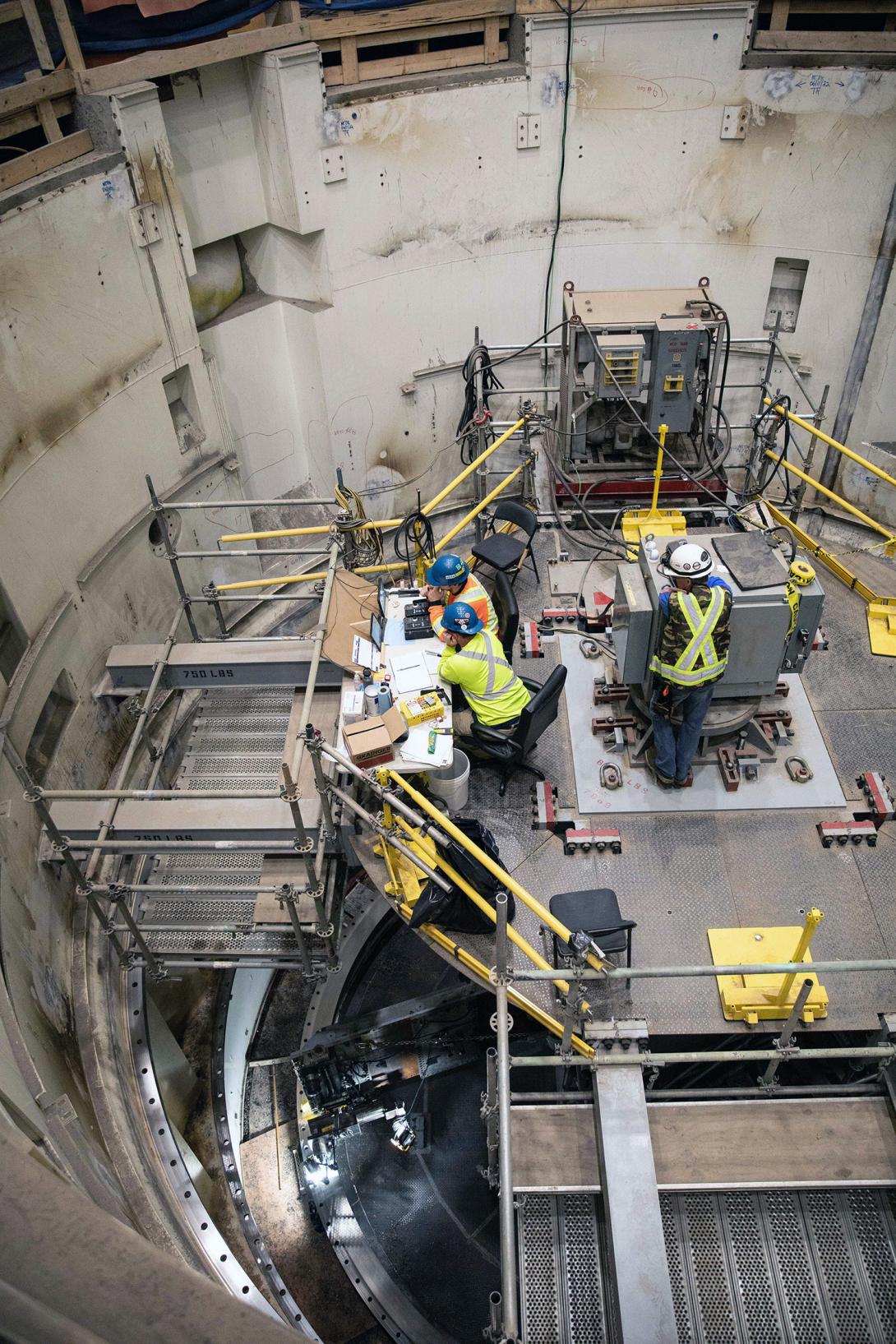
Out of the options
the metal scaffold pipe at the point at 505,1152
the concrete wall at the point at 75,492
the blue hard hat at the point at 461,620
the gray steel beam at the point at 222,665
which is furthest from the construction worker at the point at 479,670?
the concrete wall at the point at 75,492

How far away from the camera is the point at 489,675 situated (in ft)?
18.3

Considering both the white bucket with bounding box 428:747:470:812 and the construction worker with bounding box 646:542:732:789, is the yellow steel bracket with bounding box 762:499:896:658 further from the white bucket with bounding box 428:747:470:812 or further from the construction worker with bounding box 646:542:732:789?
the white bucket with bounding box 428:747:470:812

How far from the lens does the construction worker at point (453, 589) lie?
19.8 ft

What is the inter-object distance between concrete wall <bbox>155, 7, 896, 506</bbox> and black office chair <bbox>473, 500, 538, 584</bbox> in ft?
9.34

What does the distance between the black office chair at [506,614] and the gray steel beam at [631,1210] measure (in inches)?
121

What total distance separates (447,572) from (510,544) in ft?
4.81

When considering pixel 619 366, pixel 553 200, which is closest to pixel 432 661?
pixel 619 366

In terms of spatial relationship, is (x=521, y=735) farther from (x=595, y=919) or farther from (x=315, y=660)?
(x=315, y=660)

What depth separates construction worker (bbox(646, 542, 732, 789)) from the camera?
17.6 ft

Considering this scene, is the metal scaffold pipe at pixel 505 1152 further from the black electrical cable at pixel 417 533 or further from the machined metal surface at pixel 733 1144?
the black electrical cable at pixel 417 533

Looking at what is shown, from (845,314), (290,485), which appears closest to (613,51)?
(845,314)

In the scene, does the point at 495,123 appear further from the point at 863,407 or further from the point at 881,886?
the point at 881,886

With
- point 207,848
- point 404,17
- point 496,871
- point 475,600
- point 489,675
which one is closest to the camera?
point 496,871

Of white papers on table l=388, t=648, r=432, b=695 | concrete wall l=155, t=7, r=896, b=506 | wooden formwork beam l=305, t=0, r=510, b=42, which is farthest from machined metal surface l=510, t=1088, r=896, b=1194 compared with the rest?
wooden formwork beam l=305, t=0, r=510, b=42
